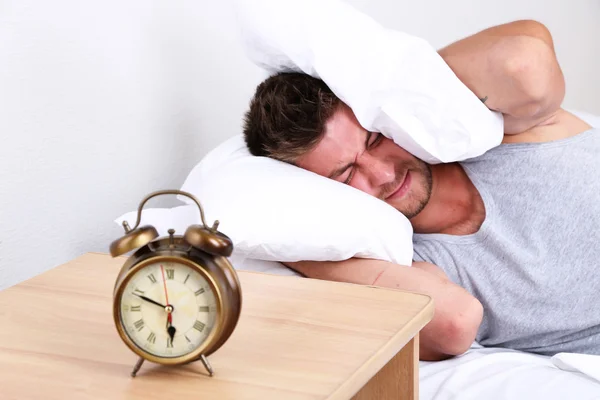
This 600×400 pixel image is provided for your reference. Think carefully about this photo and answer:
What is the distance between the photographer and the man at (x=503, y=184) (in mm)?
1457

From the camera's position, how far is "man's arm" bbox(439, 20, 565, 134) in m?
1.48

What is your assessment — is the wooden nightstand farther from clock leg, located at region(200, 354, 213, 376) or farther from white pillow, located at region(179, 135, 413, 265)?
white pillow, located at region(179, 135, 413, 265)

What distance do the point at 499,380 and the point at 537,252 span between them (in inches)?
13.7

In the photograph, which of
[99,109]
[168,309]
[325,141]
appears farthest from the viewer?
[325,141]

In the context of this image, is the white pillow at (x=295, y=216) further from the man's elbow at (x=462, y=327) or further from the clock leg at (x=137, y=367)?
the clock leg at (x=137, y=367)

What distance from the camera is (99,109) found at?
1.40m

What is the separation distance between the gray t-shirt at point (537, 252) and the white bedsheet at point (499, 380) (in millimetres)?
150

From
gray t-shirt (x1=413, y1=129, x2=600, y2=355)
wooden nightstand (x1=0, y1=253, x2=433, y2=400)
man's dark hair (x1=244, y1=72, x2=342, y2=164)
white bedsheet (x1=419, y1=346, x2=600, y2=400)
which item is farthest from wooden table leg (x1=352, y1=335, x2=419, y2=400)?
man's dark hair (x1=244, y1=72, x2=342, y2=164)

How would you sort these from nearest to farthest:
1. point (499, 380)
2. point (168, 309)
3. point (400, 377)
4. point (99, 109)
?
point (168, 309) → point (400, 377) → point (499, 380) → point (99, 109)

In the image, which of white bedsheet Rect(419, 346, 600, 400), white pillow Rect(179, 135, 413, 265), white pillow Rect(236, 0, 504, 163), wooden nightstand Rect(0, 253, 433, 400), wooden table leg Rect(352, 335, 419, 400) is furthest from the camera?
white pillow Rect(236, 0, 504, 163)

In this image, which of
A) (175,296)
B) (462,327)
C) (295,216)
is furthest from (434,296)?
(175,296)

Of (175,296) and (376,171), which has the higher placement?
(175,296)

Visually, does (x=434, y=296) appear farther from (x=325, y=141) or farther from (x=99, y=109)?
(x=99, y=109)

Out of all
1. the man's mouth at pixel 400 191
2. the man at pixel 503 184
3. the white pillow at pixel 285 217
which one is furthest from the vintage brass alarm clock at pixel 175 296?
the man's mouth at pixel 400 191
